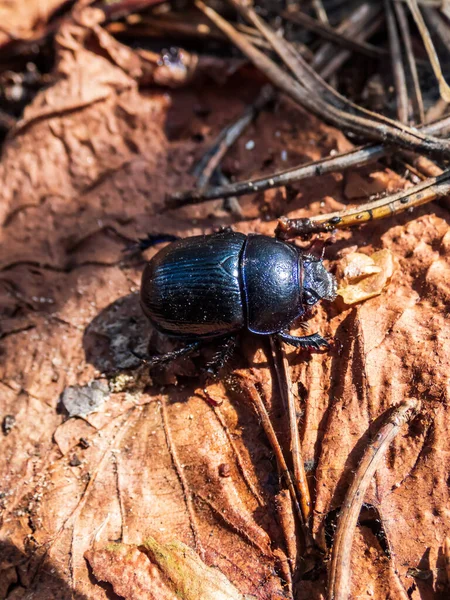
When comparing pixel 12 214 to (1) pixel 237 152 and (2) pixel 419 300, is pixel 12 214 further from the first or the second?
(2) pixel 419 300

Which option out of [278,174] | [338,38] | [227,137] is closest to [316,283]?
[278,174]

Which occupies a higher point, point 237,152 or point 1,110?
point 1,110

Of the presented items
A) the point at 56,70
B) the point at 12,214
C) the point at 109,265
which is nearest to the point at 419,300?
the point at 109,265

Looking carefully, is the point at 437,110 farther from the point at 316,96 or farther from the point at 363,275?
the point at 363,275

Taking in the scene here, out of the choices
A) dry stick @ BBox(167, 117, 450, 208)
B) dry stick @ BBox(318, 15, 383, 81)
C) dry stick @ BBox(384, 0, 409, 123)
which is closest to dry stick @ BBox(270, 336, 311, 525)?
dry stick @ BBox(167, 117, 450, 208)

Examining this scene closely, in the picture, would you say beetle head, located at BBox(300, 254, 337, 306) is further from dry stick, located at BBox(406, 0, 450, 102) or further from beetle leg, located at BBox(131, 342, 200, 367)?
dry stick, located at BBox(406, 0, 450, 102)
